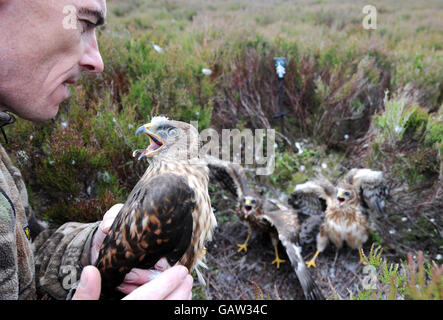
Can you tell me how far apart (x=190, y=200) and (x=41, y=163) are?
5.42ft

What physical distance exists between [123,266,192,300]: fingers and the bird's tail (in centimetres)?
193

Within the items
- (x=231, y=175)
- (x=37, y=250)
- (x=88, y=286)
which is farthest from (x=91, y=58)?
(x=231, y=175)

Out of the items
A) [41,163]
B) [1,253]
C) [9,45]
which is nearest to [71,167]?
[41,163]

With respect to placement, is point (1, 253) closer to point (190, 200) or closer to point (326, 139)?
point (190, 200)

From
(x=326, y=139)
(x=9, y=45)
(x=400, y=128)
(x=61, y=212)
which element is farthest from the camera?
(x=326, y=139)

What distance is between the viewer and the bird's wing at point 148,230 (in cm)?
134

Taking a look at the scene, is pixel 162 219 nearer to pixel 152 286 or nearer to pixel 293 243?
pixel 152 286

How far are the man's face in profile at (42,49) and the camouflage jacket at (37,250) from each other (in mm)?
427

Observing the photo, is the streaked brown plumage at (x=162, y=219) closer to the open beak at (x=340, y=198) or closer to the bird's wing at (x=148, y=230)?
the bird's wing at (x=148, y=230)

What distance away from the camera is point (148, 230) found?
4.42ft

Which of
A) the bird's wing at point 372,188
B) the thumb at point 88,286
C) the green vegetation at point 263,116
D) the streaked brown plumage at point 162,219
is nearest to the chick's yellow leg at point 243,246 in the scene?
the green vegetation at point 263,116

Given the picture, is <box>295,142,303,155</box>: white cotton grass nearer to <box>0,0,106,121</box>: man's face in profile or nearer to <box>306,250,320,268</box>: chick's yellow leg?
<box>306,250,320,268</box>: chick's yellow leg

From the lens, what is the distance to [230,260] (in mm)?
3412

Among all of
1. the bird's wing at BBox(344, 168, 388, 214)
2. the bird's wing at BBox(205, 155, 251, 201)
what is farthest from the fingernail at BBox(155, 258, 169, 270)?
the bird's wing at BBox(344, 168, 388, 214)
